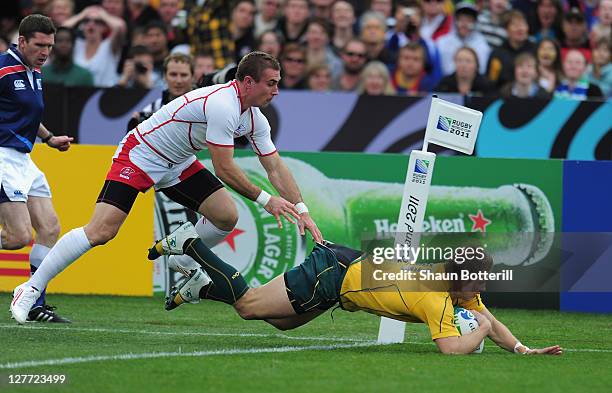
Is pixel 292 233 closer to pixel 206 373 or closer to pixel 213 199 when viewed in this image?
pixel 213 199

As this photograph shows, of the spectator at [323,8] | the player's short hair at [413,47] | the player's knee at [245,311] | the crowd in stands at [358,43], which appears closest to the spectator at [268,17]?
the crowd in stands at [358,43]

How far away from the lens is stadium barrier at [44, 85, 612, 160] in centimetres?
1495

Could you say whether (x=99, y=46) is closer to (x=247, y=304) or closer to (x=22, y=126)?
(x=22, y=126)

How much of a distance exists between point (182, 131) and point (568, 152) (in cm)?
678

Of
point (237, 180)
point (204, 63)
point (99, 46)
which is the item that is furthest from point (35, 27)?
point (99, 46)

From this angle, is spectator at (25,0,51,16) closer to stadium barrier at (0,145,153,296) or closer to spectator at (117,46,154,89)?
spectator at (117,46,154,89)

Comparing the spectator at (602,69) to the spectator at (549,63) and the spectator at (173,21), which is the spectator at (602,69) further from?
the spectator at (173,21)

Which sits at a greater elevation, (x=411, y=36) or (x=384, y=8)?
(x=384, y=8)

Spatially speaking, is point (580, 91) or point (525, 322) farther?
point (580, 91)

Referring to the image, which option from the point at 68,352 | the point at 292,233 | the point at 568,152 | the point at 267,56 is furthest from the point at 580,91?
the point at 68,352

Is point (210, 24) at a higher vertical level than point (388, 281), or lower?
higher

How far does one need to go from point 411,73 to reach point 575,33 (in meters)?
2.68

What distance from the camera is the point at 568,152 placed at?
14977 mm

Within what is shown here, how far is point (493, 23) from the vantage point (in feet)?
58.1
